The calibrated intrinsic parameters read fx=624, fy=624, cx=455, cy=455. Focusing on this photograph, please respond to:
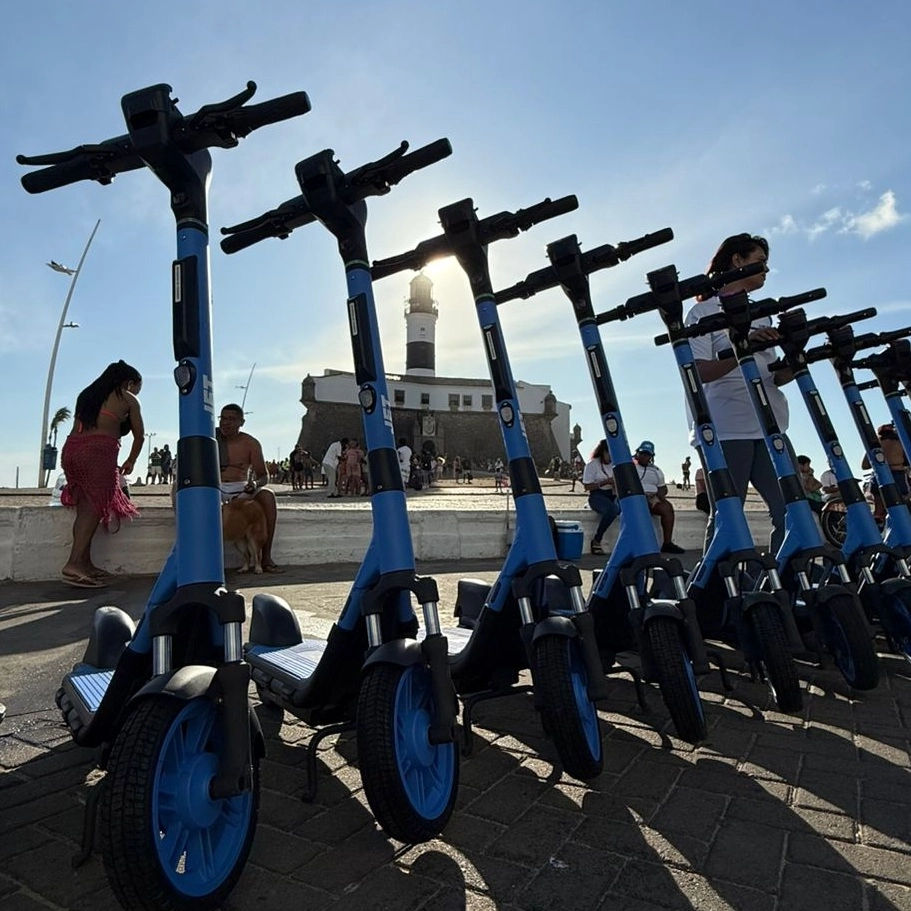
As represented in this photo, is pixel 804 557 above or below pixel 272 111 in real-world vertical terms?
below

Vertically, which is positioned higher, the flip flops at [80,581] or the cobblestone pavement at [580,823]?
the flip flops at [80,581]

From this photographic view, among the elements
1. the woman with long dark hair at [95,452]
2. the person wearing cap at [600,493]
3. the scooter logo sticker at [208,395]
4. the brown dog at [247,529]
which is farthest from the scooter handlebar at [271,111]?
the person wearing cap at [600,493]

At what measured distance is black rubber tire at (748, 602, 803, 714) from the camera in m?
2.61

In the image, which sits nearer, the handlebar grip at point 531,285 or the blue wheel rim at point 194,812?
the blue wheel rim at point 194,812

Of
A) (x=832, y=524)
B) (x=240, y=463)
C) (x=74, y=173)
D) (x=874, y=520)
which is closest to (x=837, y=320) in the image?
(x=874, y=520)

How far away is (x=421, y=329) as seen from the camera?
64.9 m

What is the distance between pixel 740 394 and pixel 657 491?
458 centimetres

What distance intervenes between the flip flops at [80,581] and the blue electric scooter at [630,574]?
14.7ft

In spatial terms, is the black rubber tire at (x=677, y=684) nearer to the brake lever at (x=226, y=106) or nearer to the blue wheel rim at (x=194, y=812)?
the blue wheel rim at (x=194, y=812)

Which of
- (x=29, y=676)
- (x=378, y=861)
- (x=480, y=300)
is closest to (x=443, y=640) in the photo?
(x=378, y=861)

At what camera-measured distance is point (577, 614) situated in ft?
7.06

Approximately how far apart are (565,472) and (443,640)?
48742 millimetres

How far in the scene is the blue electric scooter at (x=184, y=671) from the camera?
126cm

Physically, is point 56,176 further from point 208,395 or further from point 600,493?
point 600,493
